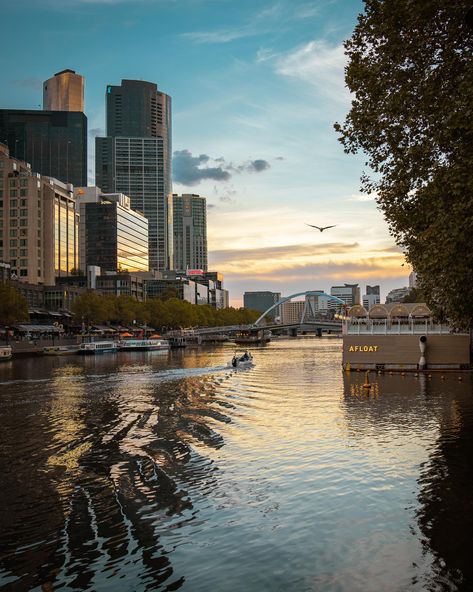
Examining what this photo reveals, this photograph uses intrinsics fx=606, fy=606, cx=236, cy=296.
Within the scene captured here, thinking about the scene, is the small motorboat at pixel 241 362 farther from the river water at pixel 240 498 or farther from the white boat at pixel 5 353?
the river water at pixel 240 498

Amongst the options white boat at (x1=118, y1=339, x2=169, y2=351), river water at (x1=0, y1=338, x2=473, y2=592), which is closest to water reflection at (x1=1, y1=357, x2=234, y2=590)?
river water at (x1=0, y1=338, x2=473, y2=592)

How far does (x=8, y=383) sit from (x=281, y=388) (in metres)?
29.4

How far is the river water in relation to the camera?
15.0m

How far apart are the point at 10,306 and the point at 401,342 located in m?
77.9

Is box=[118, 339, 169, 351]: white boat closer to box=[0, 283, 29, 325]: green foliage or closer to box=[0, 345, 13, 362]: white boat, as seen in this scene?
box=[0, 283, 29, 325]: green foliage

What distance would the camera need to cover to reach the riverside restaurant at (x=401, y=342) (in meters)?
67.3

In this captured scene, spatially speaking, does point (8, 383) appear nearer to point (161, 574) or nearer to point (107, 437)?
point (107, 437)

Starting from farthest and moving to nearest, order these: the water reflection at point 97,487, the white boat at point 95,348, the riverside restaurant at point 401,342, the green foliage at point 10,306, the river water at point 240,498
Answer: the white boat at point 95,348, the green foliage at point 10,306, the riverside restaurant at point 401,342, the water reflection at point 97,487, the river water at point 240,498

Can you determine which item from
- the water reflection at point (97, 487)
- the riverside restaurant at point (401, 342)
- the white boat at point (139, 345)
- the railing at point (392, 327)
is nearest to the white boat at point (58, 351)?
the white boat at point (139, 345)

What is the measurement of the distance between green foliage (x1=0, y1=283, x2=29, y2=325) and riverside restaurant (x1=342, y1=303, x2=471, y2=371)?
70.0 meters

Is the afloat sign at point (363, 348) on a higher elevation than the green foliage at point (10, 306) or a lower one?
lower

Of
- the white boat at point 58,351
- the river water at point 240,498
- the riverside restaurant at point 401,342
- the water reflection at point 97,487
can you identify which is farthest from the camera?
the white boat at point 58,351

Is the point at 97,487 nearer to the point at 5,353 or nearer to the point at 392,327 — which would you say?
the point at 392,327

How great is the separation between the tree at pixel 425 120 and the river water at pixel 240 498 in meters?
9.21
